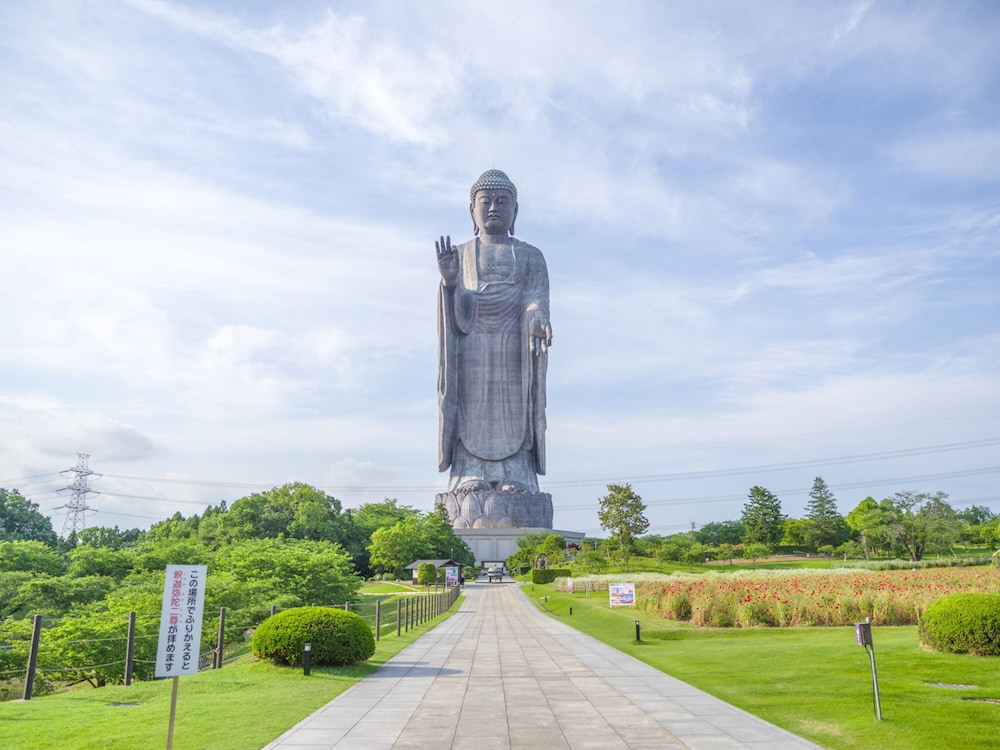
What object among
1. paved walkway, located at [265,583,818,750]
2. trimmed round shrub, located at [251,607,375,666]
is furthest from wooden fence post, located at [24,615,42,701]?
paved walkway, located at [265,583,818,750]

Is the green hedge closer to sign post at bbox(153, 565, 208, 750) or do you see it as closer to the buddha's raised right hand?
the buddha's raised right hand

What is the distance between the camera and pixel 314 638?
12.2 meters

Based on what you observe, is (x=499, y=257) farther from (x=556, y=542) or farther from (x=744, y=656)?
(x=744, y=656)

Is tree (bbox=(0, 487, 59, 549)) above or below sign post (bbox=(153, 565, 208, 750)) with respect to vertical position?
above

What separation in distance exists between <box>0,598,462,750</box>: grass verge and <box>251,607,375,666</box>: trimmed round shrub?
0.19 m

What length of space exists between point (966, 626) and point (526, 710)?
7078 millimetres

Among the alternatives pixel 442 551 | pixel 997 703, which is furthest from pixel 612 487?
pixel 997 703

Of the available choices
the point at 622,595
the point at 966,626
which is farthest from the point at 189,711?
the point at 622,595

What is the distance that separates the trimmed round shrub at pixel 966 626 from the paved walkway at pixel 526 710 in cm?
421

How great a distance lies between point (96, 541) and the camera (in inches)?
1660

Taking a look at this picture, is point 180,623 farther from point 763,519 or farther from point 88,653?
point 763,519

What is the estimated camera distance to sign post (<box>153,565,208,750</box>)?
270 inches

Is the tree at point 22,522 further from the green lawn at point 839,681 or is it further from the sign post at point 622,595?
the green lawn at point 839,681

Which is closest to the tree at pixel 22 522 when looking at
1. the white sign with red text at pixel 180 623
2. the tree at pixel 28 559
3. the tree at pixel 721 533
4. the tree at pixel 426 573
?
the tree at pixel 28 559
